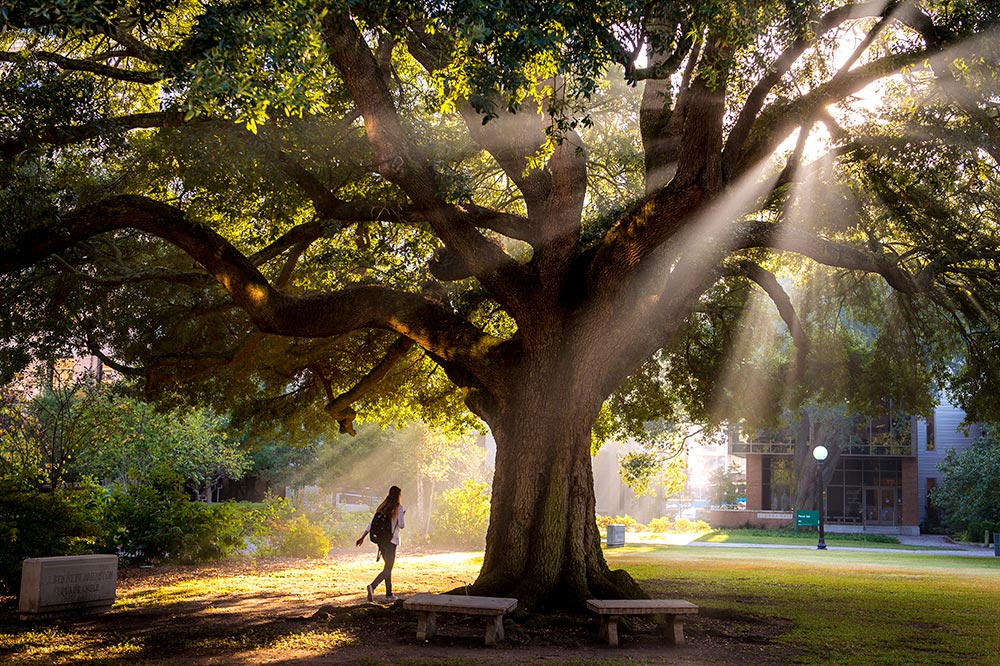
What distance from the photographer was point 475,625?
35.2 ft

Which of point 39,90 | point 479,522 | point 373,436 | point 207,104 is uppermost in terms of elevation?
point 39,90

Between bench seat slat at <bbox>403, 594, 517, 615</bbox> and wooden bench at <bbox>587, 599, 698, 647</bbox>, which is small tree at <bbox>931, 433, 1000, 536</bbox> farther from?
bench seat slat at <bbox>403, 594, 517, 615</bbox>

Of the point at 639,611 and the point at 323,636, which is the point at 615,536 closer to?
the point at 639,611

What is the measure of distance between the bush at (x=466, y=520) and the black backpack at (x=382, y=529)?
14.9 meters

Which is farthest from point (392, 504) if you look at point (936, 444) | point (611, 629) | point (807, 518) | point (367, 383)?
point (936, 444)

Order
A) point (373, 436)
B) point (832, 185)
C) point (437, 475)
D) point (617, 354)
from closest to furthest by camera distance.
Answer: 1. point (617, 354)
2. point (832, 185)
3. point (437, 475)
4. point (373, 436)

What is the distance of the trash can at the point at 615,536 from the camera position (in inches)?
1183

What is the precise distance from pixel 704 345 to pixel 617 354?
25.7 ft

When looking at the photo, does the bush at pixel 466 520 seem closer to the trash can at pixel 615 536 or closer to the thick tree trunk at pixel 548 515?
the trash can at pixel 615 536

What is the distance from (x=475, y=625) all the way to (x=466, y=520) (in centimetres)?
1767

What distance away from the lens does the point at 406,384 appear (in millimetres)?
20391

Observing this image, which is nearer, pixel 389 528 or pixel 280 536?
pixel 389 528

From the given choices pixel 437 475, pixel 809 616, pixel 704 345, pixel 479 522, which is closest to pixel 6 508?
pixel 809 616

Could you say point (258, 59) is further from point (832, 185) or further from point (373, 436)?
point (373, 436)
